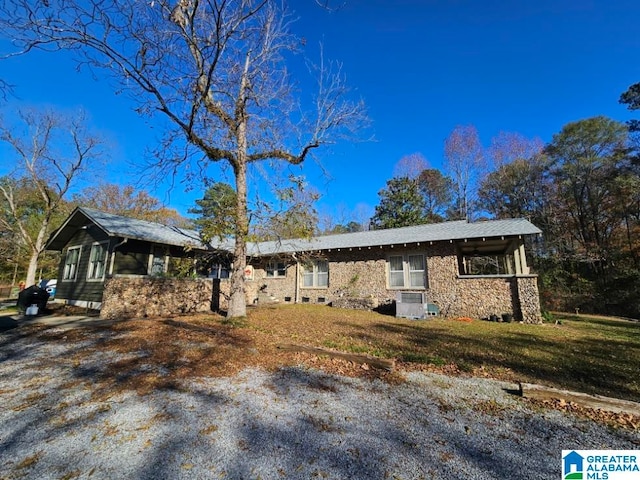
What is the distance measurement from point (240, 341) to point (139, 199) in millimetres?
28025

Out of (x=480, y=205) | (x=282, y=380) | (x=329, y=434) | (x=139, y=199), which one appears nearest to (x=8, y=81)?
(x=282, y=380)

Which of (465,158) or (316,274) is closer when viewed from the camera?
(316,274)

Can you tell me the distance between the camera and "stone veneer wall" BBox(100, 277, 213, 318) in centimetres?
988

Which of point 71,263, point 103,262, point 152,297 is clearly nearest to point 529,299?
point 152,297

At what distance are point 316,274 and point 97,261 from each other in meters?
10.3

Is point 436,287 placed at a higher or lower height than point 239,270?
lower

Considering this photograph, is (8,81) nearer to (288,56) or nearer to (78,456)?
(78,456)

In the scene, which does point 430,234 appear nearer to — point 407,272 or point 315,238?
point 407,272

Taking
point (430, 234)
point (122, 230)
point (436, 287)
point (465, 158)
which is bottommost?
point (436, 287)

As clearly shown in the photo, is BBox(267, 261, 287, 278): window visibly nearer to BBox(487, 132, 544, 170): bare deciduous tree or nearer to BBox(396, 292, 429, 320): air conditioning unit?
BBox(396, 292, 429, 320): air conditioning unit

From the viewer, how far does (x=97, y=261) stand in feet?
38.6

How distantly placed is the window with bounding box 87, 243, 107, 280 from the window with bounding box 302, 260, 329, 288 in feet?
30.2

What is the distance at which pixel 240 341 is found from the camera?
21.0 ft

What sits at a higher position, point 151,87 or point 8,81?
point 151,87
